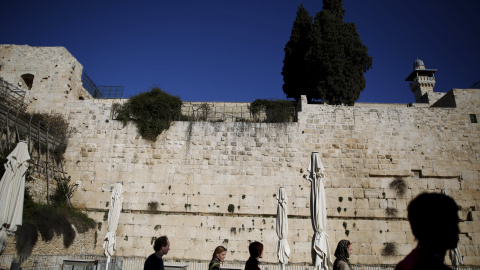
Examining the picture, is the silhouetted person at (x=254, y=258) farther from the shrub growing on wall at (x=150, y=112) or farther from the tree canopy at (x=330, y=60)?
the tree canopy at (x=330, y=60)

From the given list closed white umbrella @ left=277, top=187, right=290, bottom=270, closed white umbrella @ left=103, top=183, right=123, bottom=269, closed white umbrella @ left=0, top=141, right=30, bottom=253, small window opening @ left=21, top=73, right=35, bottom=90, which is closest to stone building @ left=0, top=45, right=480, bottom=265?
small window opening @ left=21, top=73, right=35, bottom=90

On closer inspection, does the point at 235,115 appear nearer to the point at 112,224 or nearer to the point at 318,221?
the point at 112,224

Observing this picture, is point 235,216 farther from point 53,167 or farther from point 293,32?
point 293,32

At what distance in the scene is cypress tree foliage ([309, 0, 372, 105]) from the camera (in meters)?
18.5

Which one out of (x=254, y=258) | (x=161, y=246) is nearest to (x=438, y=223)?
(x=254, y=258)

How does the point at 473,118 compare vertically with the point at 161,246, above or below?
above

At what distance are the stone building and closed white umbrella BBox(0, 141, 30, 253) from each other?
7494mm

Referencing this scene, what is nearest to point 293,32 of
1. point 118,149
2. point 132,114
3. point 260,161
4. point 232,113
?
point 232,113

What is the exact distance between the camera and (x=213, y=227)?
1455 centimetres

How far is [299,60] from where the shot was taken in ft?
67.2

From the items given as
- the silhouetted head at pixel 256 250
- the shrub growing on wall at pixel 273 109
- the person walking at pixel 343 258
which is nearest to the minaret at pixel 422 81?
the shrub growing on wall at pixel 273 109

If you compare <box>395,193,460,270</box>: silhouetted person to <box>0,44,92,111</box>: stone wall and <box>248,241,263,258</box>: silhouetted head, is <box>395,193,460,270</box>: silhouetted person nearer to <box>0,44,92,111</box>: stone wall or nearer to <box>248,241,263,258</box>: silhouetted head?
<box>248,241,263,258</box>: silhouetted head

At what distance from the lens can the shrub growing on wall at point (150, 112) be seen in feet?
52.5

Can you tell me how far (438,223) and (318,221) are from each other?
23.0 ft
